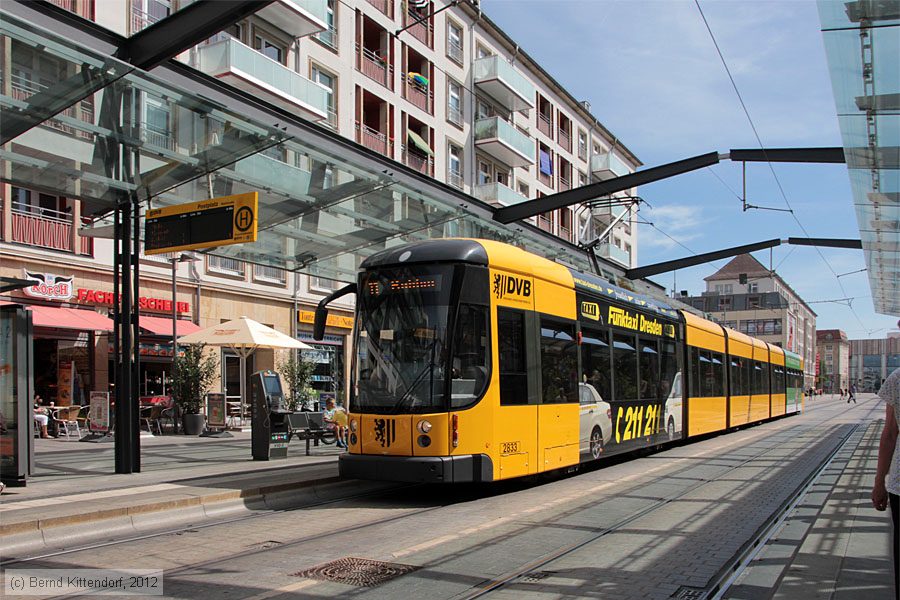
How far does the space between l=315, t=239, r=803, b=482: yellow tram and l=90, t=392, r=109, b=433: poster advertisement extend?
1116cm

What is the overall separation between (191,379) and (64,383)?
3.74 metres

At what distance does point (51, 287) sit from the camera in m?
22.1

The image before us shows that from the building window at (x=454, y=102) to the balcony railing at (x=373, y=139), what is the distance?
225 inches

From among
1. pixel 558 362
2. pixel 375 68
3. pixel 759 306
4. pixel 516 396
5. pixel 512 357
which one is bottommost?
pixel 516 396

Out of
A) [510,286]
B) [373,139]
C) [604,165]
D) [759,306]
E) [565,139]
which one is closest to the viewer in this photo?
[510,286]

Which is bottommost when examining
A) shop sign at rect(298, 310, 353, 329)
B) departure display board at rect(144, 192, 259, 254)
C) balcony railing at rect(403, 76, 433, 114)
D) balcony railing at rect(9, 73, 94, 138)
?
shop sign at rect(298, 310, 353, 329)

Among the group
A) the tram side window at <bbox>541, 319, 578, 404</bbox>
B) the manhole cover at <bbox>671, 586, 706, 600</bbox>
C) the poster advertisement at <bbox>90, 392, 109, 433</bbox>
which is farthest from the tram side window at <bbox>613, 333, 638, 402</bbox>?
the poster advertisement at <bbox>90, 392, 109, 433</bbox>

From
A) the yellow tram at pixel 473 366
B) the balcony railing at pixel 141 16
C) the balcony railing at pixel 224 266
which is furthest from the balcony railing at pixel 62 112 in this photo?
the balcony railing at pixel 224 266

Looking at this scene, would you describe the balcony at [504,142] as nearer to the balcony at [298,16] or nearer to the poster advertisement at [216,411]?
the balcony at [298,16]

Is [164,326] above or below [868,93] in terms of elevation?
below

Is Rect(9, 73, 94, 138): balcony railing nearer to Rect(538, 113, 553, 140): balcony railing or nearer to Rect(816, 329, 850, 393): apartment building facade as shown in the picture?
Rect(538, 113, 553, 140): balcony railing

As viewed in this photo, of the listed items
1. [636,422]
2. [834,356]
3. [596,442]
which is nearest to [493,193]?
[636,422]

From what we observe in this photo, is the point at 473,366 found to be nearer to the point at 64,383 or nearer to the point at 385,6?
the point at 64,383

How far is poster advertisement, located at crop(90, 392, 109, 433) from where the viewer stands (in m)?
20.3
